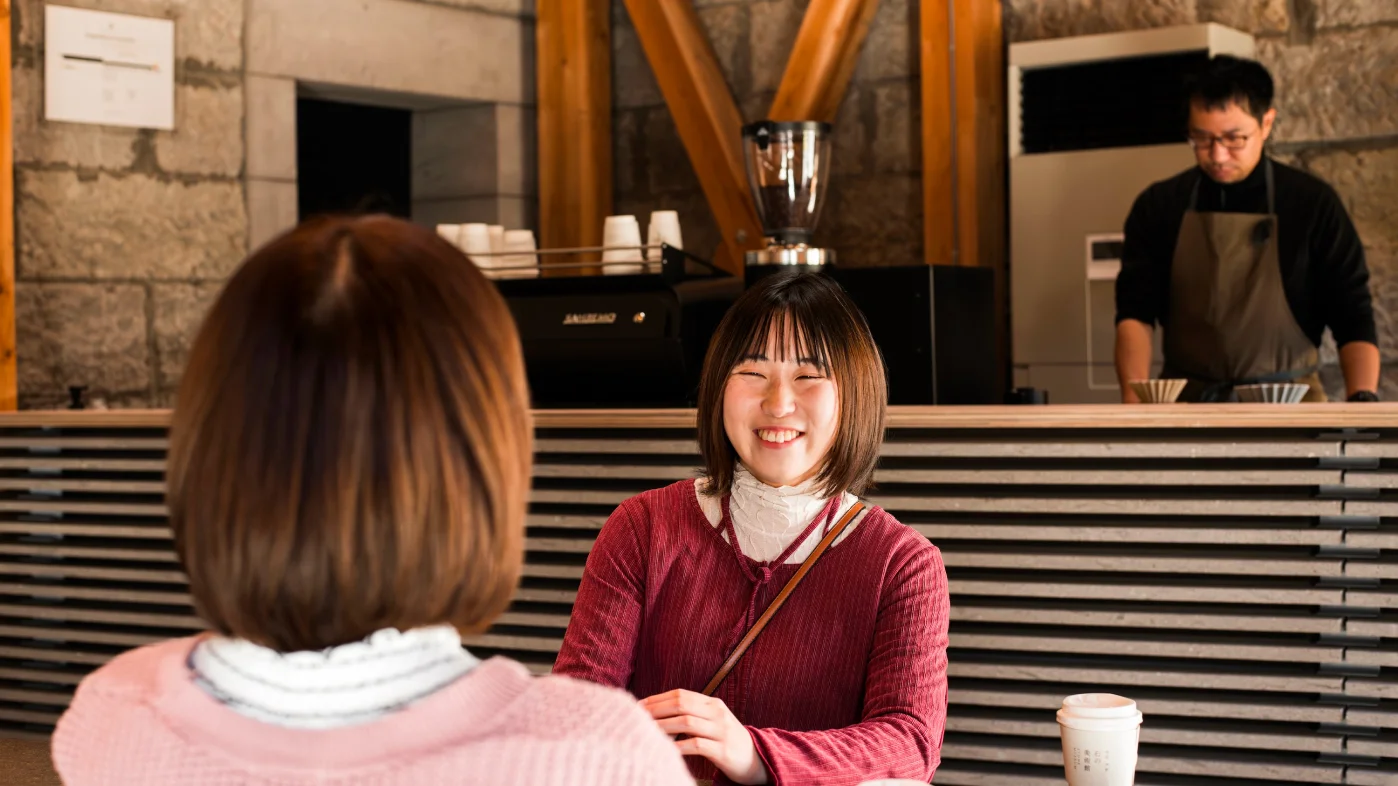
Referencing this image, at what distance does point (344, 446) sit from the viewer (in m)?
0.79

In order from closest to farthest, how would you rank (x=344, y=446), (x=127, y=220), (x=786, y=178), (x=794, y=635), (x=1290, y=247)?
1. (x=344, y=446)
2. (x=794, y=635)
3. (x=786, y=178)
4. (x=1290, y=247)
5. (x=127, y=220)

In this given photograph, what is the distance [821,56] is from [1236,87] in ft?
5.40

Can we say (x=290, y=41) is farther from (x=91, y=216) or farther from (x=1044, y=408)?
(x=1044, y=408)

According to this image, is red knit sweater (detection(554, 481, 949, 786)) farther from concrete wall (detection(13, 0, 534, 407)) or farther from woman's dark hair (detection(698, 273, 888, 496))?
concrete wall (detection(13, 0, 534, 407))

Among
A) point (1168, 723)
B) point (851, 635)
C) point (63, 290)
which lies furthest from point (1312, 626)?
point (63, 290)

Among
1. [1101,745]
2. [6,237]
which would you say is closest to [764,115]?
[6,237]

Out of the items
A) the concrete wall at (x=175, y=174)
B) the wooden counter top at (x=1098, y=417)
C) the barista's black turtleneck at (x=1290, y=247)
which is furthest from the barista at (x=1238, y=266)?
the concrete wall at (x=175, y=174)

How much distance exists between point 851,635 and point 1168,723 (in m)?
1.16

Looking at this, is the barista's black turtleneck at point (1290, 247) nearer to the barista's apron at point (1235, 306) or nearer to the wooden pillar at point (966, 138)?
the barista's apron at point (1235, 306)

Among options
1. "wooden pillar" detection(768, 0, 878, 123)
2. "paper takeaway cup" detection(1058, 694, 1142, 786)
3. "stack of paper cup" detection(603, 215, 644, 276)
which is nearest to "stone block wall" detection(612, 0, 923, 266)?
"wooden pillar" detection(768, 0, 878, 123)

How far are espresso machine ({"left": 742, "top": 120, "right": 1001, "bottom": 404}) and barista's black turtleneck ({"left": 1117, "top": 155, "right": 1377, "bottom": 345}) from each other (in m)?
0.82

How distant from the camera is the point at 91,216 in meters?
4.39

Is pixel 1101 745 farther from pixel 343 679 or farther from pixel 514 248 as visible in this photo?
pixel 514 248

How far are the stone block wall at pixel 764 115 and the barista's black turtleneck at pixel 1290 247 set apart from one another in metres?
1.10
